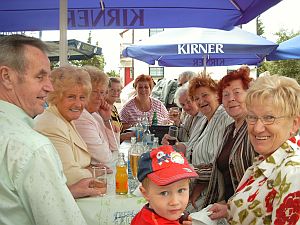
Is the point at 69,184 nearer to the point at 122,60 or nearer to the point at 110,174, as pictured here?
the point at 110,174

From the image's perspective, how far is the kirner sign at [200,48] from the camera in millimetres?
7809

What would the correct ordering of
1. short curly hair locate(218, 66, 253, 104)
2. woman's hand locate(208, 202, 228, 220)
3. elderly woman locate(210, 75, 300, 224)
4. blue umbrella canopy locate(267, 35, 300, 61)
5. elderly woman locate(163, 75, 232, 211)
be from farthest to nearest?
1. blue umbrella canopy locate(267, 35, 300, 61)
2. elderly woman locate(163, 75, 232, 211)
3. short curly hair locate(218, 66, 253, 104)
4. woman's hand locate(208, 202, 228, 220)
5. elderly woman locate(210, 75, 300, 224)

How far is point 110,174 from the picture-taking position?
3066 mm

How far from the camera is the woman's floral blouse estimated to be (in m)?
1.79

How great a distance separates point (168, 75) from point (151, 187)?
97.1 feet

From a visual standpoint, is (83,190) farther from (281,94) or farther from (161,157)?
(281,94)

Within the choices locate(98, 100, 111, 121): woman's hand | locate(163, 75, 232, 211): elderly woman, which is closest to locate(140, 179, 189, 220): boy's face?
locate(163, 75, 232, 211): elderly woman

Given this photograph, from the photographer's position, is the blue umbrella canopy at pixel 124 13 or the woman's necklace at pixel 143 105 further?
the woman's necklace at pixel 143 105

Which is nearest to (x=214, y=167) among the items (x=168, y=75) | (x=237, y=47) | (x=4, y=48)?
Answer: (x=4, y=48)

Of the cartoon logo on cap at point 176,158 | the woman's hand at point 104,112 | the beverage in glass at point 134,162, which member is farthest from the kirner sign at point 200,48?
the cartoon logo on cap at point 176,158

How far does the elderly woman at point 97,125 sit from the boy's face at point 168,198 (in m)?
1.39

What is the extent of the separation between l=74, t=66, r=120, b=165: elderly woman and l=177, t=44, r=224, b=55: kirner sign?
155 inches

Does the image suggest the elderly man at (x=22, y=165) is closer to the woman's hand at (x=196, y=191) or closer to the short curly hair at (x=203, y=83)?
the woman's hand at (x=196, y=191)

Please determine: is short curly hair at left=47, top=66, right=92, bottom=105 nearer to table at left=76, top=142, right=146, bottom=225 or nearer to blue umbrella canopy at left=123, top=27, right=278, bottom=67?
table at left=76, top=142, right=146, bottom=225
